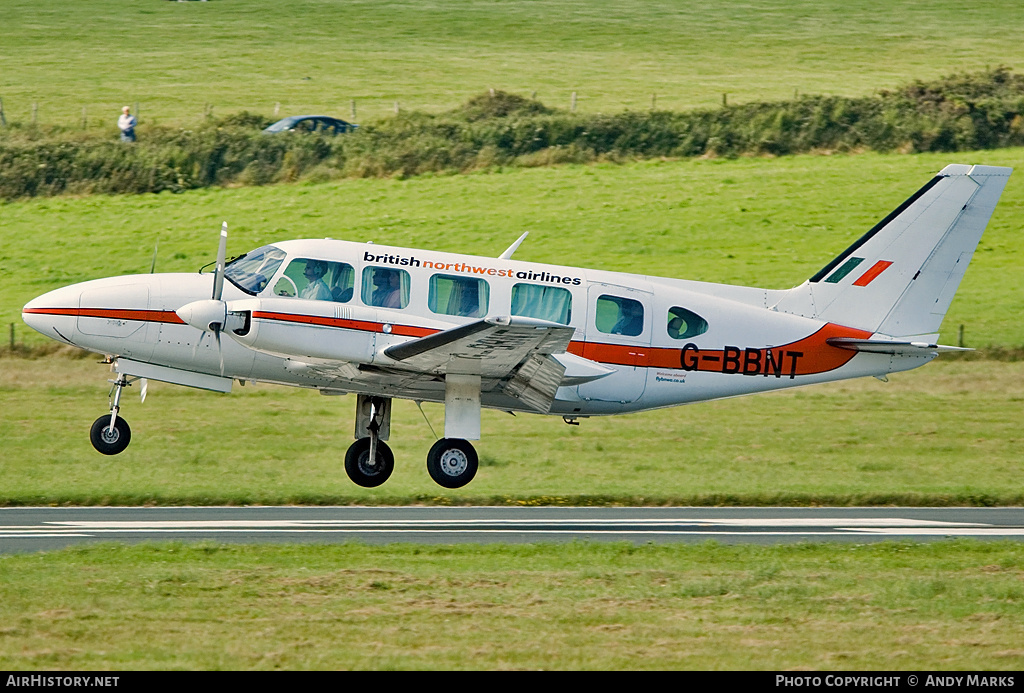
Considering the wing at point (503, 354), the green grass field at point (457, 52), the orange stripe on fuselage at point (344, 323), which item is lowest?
the wing at point (503, 354)

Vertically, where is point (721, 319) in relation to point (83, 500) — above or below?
above

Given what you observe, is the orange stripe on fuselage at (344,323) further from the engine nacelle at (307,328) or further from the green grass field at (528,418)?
the green grass field at (528,418)

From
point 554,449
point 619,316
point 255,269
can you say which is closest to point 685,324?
point 619,316

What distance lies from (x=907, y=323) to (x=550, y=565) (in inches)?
308

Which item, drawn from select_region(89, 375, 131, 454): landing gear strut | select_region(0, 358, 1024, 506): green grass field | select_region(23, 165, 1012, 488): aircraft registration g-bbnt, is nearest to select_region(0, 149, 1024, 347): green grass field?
select_region(0, 358, 1024, 506): green grass field

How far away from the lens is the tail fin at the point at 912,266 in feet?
69.2

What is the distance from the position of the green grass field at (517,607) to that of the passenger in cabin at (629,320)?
3.36m

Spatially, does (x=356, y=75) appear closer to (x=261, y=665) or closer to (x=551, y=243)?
(x=551, y=243)

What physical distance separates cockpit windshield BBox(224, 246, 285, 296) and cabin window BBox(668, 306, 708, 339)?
20.1ft

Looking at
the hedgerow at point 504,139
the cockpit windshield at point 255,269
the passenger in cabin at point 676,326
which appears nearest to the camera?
the cockpit windshield at point 255,269

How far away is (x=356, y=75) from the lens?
64.6 metres

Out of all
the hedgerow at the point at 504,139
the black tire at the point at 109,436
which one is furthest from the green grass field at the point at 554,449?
the hedgerow at the point at 504,139
